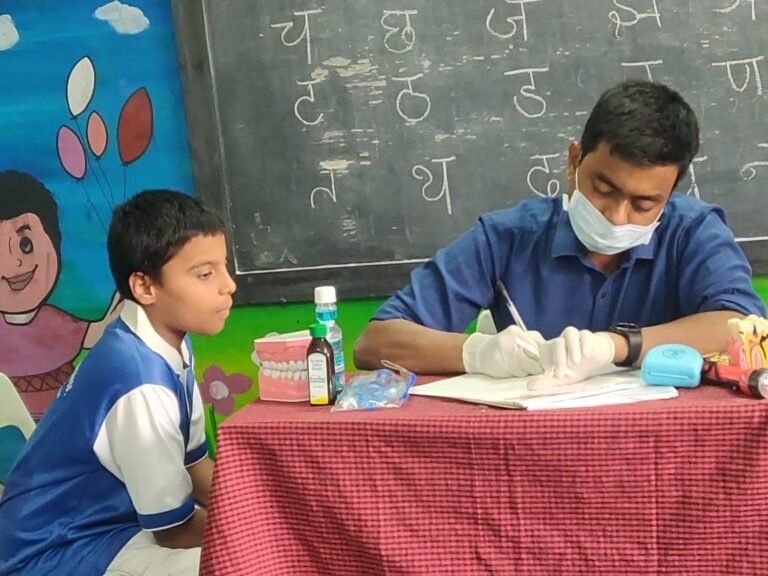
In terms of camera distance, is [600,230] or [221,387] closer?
[600,230]

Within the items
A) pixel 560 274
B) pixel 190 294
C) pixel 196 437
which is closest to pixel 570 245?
pixel 560 274

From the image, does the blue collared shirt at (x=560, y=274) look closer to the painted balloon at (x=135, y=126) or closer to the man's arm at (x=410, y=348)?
the man's arm at (x=410, y=348)

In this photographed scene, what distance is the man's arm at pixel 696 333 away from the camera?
1.22 metres

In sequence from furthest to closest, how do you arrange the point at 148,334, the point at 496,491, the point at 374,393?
the point at 148,334
the point at 374,393
the point at 496,491

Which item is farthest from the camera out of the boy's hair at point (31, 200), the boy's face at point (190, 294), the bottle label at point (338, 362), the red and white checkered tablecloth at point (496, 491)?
the boy's hair at point (31, 200)

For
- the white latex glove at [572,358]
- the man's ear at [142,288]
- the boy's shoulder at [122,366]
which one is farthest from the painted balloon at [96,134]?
the white latex glove at [572,358]

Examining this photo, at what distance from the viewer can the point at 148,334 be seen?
1.44m

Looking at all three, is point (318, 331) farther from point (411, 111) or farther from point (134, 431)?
point (411, 111)

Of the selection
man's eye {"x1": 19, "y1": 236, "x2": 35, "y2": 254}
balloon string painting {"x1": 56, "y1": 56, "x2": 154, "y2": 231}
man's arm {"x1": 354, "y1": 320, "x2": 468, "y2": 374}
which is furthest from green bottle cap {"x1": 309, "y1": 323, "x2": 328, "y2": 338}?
man's eye {"x1": 19, "y1": 236, "x2": 35, "y2": 254}

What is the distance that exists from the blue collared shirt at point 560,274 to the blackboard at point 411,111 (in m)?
0.49

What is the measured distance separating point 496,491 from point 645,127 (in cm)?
75

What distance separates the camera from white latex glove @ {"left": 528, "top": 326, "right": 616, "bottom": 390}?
1.09 metres

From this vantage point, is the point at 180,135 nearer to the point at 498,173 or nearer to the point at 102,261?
the point at 102,261

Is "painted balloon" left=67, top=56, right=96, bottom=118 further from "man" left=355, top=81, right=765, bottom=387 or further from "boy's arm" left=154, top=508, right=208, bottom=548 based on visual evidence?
"boy's arm" left=154, top=508, right=208, bottom=548
